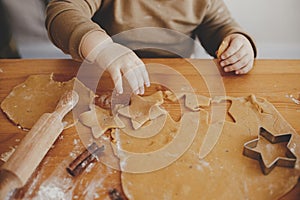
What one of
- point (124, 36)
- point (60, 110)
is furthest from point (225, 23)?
point (60, 110)

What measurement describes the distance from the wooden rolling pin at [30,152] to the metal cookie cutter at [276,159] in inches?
12.3

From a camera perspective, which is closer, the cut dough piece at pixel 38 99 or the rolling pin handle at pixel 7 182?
the rolling pin handle at pixel 7 182

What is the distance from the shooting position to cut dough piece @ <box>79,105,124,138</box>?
0.65 m

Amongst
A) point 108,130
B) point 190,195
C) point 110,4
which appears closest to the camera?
point 190,195

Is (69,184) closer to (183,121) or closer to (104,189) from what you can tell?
(104,189)

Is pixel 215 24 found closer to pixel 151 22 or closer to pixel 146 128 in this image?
pixel 151 22

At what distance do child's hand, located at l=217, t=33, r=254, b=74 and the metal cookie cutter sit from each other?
19 centimetres

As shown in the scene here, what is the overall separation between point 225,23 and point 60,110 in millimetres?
497

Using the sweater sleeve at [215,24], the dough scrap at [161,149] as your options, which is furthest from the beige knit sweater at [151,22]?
the dough scrap at [161,149]

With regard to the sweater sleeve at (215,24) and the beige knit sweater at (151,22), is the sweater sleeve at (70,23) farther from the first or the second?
the sweater sleeve at (215,24)

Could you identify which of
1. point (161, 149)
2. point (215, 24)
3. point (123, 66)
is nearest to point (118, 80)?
point (123, 66)

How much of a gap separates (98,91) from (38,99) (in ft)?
0.38

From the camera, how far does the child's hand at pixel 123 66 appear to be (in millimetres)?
686

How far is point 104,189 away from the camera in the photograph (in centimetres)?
56
